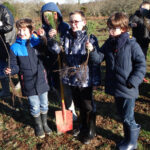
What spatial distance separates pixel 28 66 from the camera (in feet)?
7.59

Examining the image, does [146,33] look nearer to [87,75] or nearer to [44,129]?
[87,75]

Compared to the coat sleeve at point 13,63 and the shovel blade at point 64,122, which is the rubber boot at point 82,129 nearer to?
the shovel blade at point 64,122

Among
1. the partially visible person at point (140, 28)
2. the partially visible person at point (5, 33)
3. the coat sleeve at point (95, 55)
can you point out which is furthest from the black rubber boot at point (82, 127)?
the partially visible person at point (140, 28)

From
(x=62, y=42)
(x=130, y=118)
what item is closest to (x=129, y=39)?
(x=62, y=42)

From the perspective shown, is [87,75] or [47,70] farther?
[47,70]

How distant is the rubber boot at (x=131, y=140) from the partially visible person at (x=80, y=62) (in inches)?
23.7

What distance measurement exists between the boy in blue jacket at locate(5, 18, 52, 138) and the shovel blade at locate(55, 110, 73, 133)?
39 cm

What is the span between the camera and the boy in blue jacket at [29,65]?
2.25 m

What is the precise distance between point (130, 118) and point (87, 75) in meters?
0.81

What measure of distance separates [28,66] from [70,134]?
1.40 meters

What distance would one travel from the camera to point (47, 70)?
2.62 m

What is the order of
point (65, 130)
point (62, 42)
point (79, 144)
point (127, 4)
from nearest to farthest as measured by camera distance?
point (62, 42), point (79, 144), point (65, 130), point (127, 4)

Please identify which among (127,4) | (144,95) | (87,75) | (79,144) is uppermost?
(127,4)

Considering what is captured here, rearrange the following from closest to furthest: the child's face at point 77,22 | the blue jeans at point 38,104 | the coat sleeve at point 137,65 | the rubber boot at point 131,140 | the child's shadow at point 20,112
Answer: the coat sleeve at point 137,65
the child's face at point 77,22
the rubber boot at point 131,140
the blue jeans at point 38,104
the child's shadow at point 20,112
